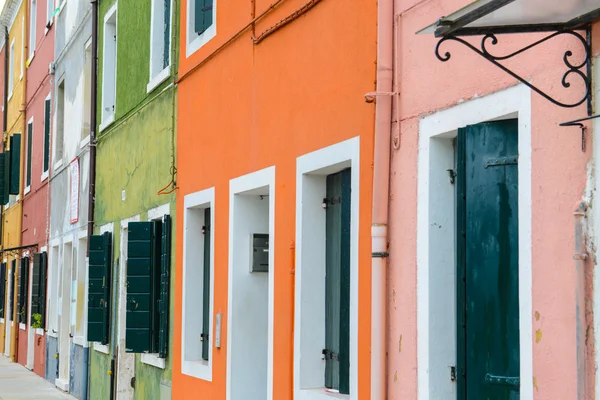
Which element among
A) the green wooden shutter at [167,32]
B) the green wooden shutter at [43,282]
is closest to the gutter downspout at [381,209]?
the green wooden shutter at [167,32]

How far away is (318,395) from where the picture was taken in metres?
7.77

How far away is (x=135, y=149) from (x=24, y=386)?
770cm

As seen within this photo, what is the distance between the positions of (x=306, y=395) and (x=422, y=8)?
116 inches

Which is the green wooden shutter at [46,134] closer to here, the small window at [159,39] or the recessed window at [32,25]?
the recessed window at [32,25]

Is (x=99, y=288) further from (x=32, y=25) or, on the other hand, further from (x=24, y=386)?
(x=32, y=25)

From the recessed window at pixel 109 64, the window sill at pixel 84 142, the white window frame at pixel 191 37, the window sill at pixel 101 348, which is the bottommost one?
the window sill at pixel 101 348

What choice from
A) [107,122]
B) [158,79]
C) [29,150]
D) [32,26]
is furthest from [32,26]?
[158,79]

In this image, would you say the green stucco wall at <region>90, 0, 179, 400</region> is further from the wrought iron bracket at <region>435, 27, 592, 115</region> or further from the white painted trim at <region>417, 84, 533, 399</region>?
the wrought iron bracket at <region>435, 27, 592, 115</region>

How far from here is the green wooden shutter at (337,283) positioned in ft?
25.0

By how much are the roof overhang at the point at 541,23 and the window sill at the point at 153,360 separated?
7.90 metres

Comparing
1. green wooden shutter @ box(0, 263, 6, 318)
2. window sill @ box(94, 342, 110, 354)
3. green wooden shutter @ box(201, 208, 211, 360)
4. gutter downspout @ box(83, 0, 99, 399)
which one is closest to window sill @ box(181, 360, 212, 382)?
green wooden shutter @ box(201, 208, 211, 360)

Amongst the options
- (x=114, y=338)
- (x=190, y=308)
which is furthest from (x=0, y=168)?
(x=190, y=308)

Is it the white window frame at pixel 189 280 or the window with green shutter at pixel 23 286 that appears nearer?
the white window frame at pixel 189 280

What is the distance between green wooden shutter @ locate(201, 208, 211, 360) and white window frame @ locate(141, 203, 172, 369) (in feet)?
2.75
